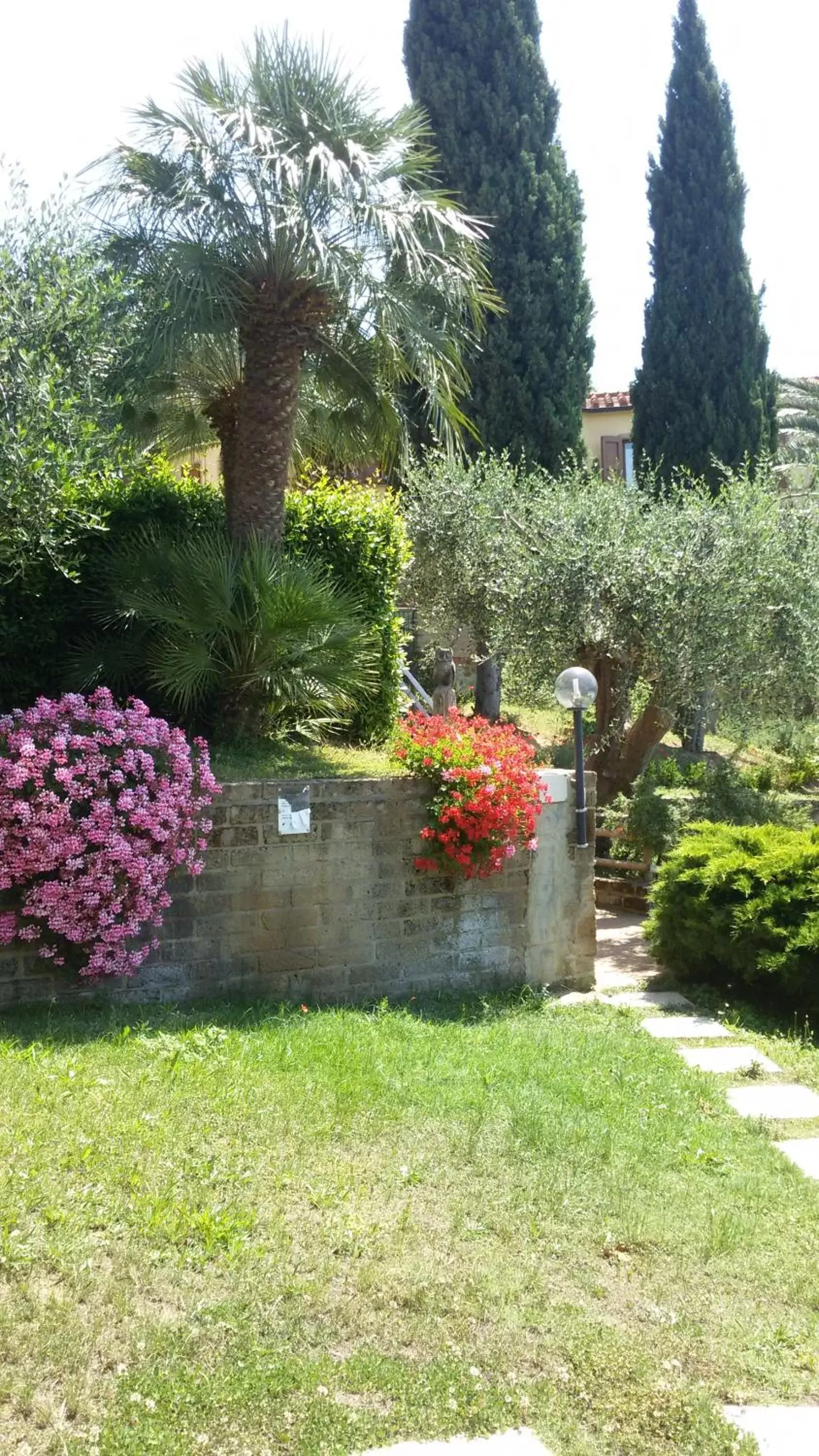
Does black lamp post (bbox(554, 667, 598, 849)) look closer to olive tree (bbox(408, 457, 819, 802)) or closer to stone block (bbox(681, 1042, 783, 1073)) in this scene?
stone block (bbox(681, 1042, 783, 1073))

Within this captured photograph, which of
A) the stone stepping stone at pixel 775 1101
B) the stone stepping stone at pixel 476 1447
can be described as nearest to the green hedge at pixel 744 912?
the stone stepping stone at pixel 775 1101

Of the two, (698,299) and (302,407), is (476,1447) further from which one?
(698,299)

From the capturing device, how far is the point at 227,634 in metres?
8.15

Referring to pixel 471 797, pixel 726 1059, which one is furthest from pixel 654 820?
pixel 726 1059

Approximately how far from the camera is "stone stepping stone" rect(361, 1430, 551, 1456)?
3.25 metres

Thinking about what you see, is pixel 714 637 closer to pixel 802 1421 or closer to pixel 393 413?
pixel 393 413

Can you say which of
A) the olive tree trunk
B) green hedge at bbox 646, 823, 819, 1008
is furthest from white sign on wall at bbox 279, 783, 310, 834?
the olive tree trunk

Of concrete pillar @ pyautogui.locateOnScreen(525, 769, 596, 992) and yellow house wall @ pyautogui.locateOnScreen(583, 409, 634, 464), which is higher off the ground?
yellow house wall @ pyautogui.locateOnScreen(583, 409, 634, 464)

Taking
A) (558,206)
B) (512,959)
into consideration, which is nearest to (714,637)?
(512,959)

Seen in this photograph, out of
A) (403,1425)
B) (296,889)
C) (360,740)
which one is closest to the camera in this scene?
(403,1425)

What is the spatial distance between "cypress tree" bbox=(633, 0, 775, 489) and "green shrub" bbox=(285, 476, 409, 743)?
1149 cm

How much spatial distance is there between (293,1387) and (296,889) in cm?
447

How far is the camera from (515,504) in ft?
47.9

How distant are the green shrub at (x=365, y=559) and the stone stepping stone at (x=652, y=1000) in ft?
9.72
